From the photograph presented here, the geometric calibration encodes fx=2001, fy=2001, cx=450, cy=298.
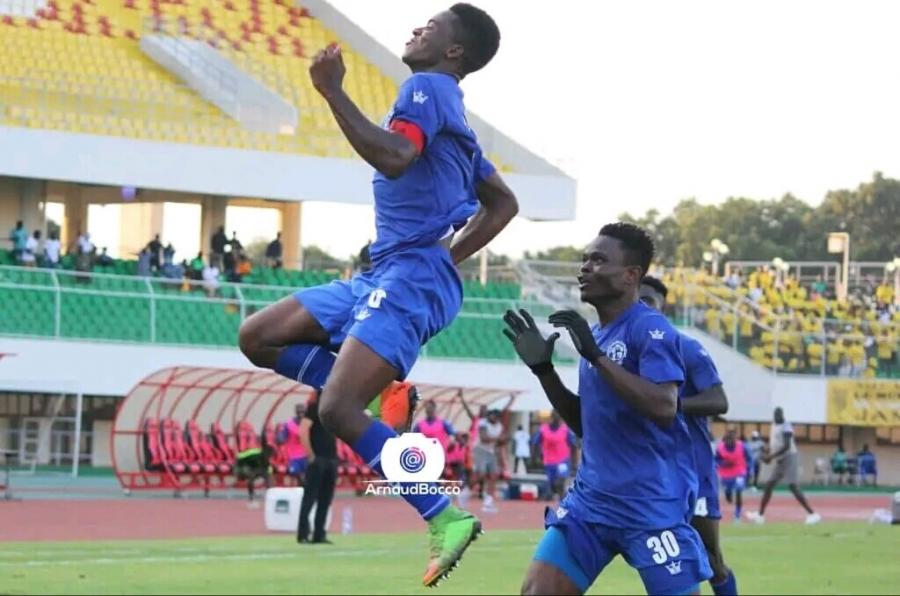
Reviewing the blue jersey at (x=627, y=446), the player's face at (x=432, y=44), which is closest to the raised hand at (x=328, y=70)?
the player's face at (x=432, y=44)

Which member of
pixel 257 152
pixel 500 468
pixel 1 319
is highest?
pixel 257 152

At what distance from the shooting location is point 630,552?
869 centimetres

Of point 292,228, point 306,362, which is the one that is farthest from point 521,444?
point 306,362

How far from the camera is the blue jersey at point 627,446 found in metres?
8.62

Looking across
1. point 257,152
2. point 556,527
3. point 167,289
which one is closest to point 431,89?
point 556,527

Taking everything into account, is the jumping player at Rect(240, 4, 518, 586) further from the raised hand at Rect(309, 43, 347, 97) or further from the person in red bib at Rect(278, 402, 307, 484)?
the person in red bib at Rect(278, 402, 307, 484)

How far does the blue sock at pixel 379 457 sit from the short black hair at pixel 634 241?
1630mm

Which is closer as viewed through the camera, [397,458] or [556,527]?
[397,458]

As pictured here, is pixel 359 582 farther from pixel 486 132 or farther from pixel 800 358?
pixel 800 358

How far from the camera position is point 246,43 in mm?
45188

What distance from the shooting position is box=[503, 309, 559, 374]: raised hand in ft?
26.5

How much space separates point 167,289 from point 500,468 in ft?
23.8

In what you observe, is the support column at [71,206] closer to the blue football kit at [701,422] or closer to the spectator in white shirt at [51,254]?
the spectator in white shirt at [51,254]

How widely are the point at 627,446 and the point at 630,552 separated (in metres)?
0.46
